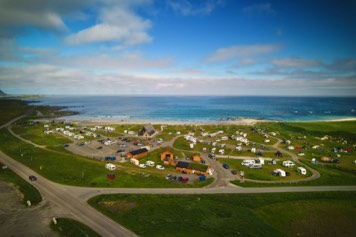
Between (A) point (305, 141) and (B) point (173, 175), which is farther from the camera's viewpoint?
(A) point (305, 141)

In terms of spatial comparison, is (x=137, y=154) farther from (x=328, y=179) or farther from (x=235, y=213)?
(x=328, y=179)

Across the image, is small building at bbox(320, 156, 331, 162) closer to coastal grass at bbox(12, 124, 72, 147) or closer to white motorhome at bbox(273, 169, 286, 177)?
white motorhome at bbox(273, 169, 286, 177)

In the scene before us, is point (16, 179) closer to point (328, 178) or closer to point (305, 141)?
point (328, 178)

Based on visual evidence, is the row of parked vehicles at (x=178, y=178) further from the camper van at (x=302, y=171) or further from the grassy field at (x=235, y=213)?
the camper van at (x=302, y=171)

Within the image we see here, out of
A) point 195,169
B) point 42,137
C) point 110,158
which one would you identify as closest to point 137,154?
point 110,158

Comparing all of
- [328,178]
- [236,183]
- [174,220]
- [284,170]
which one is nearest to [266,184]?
[236,183]

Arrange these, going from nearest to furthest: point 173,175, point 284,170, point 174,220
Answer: point 174,220
point 173,175
point 284,170
